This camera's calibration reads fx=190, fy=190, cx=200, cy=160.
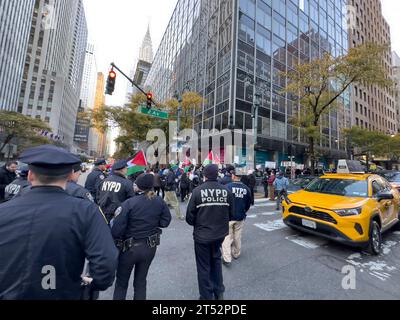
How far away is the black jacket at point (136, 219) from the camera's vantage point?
251 cm

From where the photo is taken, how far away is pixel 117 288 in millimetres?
2533

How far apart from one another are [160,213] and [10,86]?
2402 inches

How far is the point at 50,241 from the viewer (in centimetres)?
127

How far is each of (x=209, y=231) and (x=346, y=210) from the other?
11.5 feet

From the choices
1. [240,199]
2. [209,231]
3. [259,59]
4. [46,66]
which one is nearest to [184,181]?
[240,199]

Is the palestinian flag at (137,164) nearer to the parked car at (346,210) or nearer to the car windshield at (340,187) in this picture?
the parked car at (346,210)

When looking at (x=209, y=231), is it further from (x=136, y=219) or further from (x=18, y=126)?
(x=18, y=126)

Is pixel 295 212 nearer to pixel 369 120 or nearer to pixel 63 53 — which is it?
pixel 369 120

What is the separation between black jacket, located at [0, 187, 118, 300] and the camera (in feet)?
4.09

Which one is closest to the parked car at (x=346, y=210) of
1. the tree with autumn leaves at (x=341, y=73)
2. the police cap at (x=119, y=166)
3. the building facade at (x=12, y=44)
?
the police cap at (x=119, y=166)

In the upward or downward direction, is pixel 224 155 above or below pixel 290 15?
below

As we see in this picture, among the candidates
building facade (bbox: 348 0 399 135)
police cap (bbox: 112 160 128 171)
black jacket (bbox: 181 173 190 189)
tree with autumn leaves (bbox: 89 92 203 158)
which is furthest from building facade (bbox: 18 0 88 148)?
building facade (bbox: 348 0 399 135)

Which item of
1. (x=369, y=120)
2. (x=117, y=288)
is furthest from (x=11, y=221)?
(x=369, y=120)
